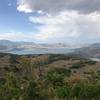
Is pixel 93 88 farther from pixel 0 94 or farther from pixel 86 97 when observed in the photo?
pixel 0 94

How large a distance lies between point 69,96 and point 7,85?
1019 cm

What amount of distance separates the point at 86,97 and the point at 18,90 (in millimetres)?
10889

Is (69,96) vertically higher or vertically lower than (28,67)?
lower

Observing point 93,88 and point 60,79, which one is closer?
point 93,88

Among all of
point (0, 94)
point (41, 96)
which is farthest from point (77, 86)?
point (0, 94)

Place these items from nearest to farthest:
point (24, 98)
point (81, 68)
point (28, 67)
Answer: point (24, 98) → point (28, 67) → point (81, 68)

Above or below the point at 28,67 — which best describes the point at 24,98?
below

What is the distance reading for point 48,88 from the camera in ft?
154

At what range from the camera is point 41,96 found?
1784 inches

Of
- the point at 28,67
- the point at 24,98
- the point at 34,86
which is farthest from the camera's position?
the point at 28,67

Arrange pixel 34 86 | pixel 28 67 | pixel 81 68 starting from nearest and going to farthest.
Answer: pixel 34 86, pixel 28 67, pixel 81 68

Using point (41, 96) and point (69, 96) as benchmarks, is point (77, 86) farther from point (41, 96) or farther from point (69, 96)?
point (41, 96)

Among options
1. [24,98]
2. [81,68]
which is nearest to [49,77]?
[24,98]

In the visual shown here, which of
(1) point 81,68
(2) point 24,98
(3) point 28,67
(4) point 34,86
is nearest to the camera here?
(2) point 24,98
